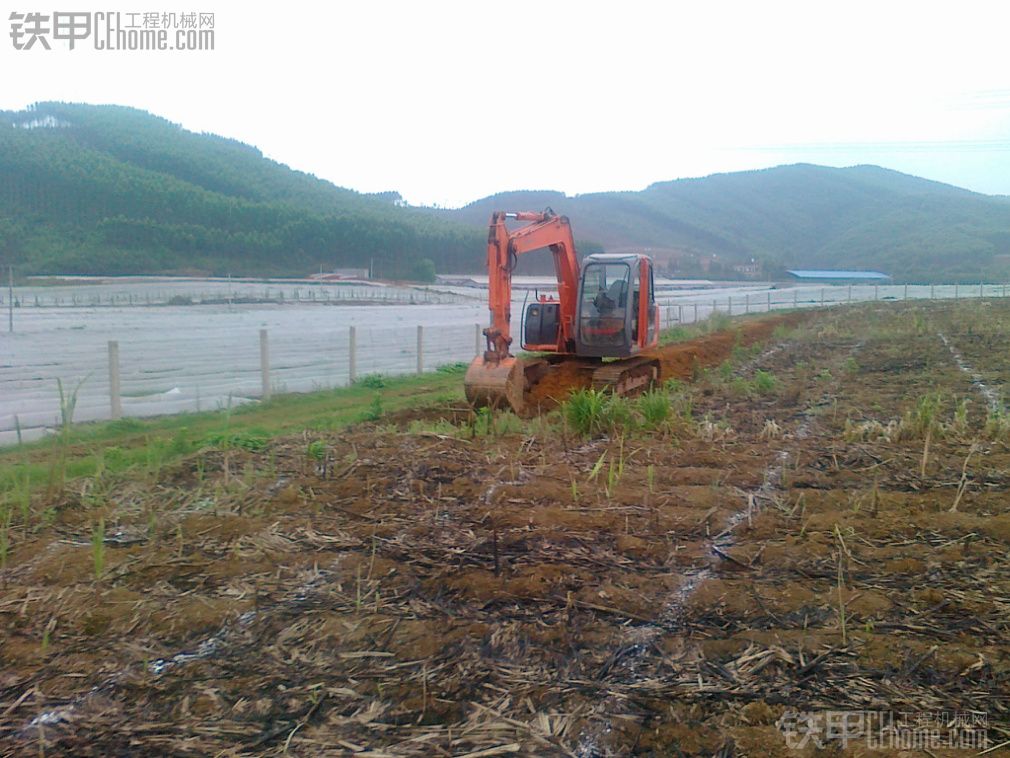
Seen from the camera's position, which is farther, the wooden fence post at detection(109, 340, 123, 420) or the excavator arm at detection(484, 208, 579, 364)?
the wooden fence post at detection(109, 340, 123, 420)

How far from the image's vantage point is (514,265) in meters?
12.8

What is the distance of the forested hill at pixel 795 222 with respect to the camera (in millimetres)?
65062

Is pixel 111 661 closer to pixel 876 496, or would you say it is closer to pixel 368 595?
pixel 368 595

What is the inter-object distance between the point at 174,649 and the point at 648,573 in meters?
2.52

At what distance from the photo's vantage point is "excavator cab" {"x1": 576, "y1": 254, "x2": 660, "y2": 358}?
47.2 ft

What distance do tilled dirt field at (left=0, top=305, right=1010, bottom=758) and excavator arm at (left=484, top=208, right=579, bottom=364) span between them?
4.86m

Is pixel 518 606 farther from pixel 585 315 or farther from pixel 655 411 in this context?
pixel 585 315

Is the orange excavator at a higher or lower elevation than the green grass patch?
higher

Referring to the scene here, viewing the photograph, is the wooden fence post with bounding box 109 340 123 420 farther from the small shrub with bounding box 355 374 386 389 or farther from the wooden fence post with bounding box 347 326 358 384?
the wooden fence post with bounding box 347 326 358 384

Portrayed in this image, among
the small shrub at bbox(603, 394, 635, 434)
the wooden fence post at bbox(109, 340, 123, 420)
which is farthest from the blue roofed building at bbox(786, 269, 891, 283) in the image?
the small shrub at bbox(603, 394, 635, 434)

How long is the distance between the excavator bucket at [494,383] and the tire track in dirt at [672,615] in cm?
468

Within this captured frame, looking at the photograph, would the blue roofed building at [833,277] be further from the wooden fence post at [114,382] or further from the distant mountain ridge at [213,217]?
the wooden fence post at [114,382]

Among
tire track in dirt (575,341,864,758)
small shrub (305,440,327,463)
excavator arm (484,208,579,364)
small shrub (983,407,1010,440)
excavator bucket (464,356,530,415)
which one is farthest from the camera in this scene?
excavator arm (484,208,579,364)

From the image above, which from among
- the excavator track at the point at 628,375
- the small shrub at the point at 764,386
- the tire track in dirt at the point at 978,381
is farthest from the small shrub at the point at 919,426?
the excavator track at the point at 628,375
